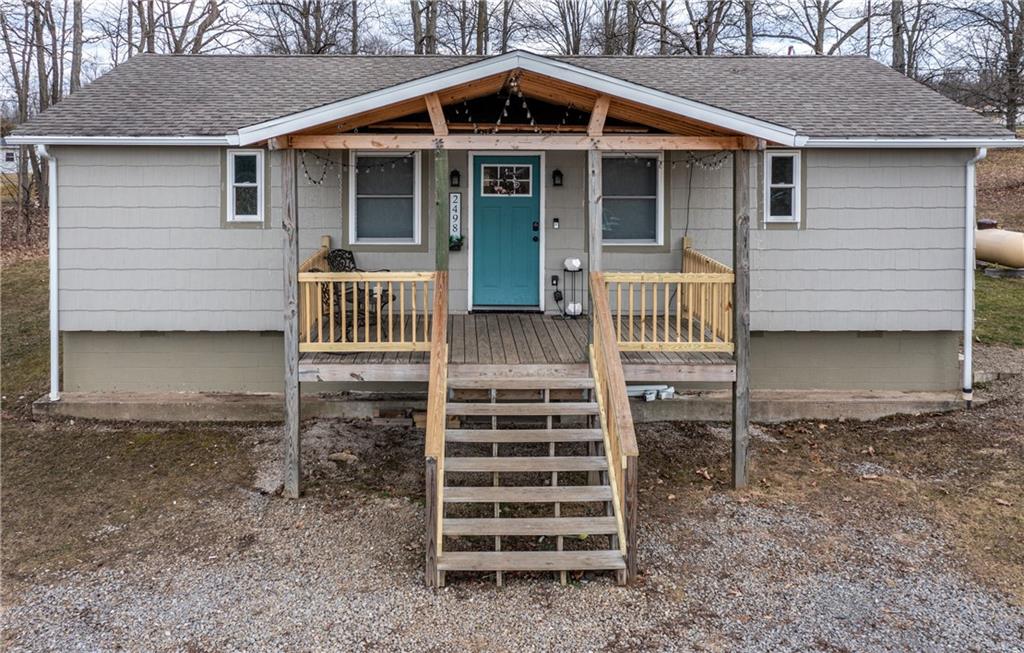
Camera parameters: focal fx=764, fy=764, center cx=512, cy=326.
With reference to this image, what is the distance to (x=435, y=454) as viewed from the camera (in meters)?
4.78

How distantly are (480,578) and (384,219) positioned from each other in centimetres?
471

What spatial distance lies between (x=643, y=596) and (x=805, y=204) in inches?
205

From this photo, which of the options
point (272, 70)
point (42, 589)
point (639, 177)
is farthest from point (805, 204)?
point (42, 589)

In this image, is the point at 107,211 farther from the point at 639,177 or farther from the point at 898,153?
the point at 898,153

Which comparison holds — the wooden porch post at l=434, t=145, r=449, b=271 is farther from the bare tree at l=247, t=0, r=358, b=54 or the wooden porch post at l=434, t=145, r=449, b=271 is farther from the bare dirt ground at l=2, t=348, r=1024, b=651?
the bare tree at l=247, t=0, r=358, b=54

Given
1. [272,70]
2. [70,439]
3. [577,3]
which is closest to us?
[70,439]

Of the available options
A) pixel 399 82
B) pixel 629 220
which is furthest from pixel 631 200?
pixel 399 82

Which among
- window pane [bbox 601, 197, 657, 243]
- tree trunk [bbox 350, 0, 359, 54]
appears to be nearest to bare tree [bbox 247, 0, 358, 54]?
tree trunk [bbox 350, 0, 359, 54]

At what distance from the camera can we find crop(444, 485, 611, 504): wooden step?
5090 mm

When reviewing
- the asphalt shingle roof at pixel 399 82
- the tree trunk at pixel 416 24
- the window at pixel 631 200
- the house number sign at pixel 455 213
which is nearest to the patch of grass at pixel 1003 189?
the asphalt shingle roof at pixel 399 82

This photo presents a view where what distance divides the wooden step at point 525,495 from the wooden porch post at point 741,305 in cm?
172

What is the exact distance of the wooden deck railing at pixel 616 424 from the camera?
190 inches

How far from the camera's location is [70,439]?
763cm

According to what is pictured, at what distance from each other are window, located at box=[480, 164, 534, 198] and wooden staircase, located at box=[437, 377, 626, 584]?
8.90 feet
